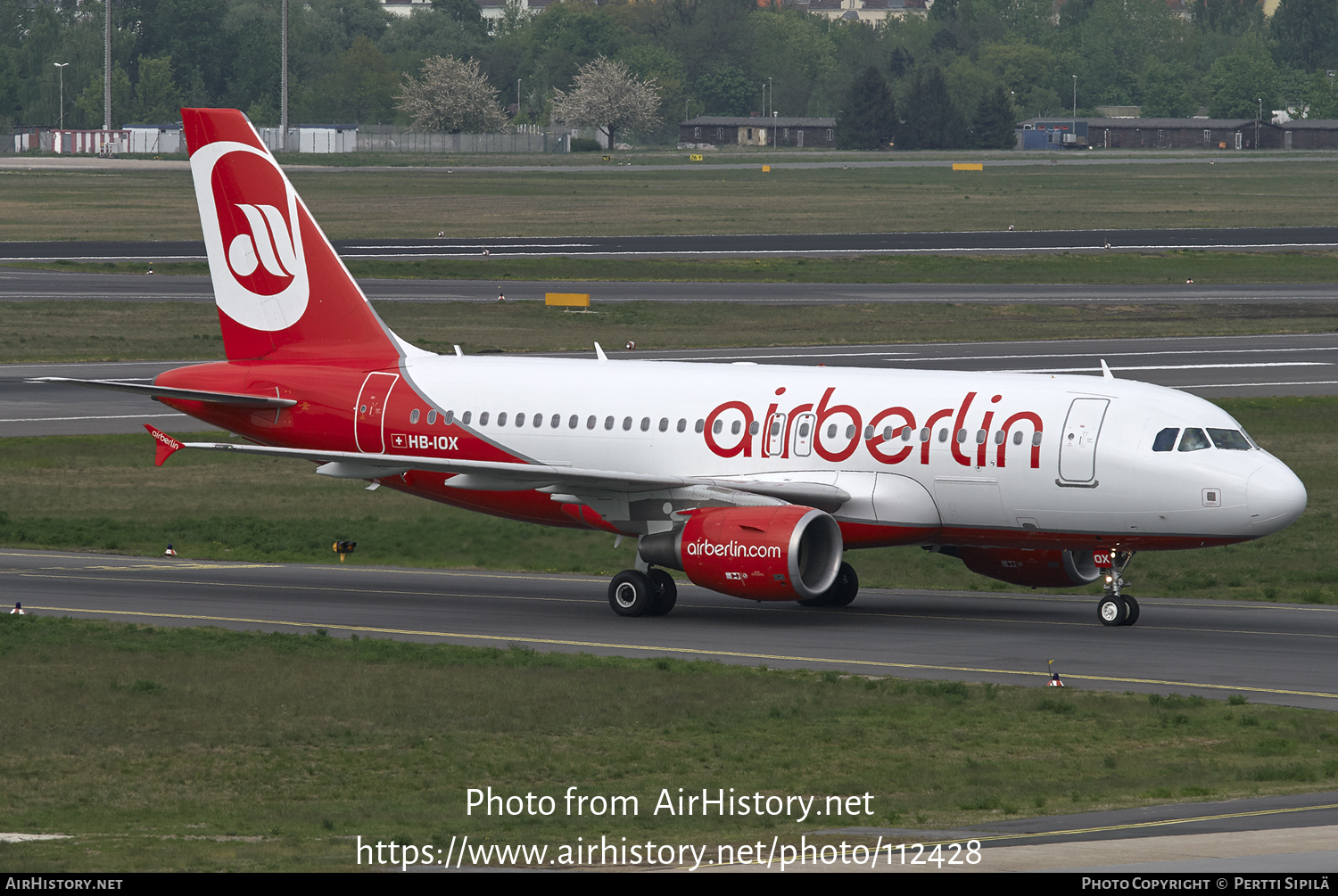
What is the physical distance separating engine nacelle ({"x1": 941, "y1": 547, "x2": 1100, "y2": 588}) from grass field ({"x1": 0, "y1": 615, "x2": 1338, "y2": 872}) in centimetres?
886

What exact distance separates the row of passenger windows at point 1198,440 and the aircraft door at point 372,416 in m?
16.7

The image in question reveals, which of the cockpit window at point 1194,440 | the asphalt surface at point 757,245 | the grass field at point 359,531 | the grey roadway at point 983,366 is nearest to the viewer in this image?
the cockpit window at point 1194,440

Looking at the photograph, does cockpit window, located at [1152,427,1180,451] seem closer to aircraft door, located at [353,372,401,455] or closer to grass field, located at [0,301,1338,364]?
aircraft door, located at [353,372,401,455]

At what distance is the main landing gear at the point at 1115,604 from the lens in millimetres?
36938

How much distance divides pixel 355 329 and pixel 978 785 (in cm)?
2393

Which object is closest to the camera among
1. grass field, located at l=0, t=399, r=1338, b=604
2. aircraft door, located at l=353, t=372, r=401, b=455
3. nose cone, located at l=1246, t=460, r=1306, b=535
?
A: nose cone, located at l=1246, t=460, r=1306, b=535

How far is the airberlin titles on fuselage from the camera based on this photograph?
3706 cm

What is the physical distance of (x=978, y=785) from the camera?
78.8 ft

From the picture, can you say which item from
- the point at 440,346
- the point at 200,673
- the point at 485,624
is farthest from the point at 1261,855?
the point at 440,346

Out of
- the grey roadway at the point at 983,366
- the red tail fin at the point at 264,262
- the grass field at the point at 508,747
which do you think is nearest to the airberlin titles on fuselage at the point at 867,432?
the grass field at the point at 508,747

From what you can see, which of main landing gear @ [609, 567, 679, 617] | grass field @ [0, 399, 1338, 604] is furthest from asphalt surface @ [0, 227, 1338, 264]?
main landing gear @ [609, 567, 679, 617]

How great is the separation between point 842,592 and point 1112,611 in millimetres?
5855

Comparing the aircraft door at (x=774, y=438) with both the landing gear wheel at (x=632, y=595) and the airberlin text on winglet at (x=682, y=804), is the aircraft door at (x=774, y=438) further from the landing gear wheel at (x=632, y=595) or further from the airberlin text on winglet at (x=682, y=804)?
the airberlin text on winglet at (x=682, y=804)

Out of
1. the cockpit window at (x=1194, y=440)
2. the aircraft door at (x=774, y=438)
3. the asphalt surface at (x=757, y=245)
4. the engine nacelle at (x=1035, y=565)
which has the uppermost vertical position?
the asphalt surface at (x=757, y=245)
